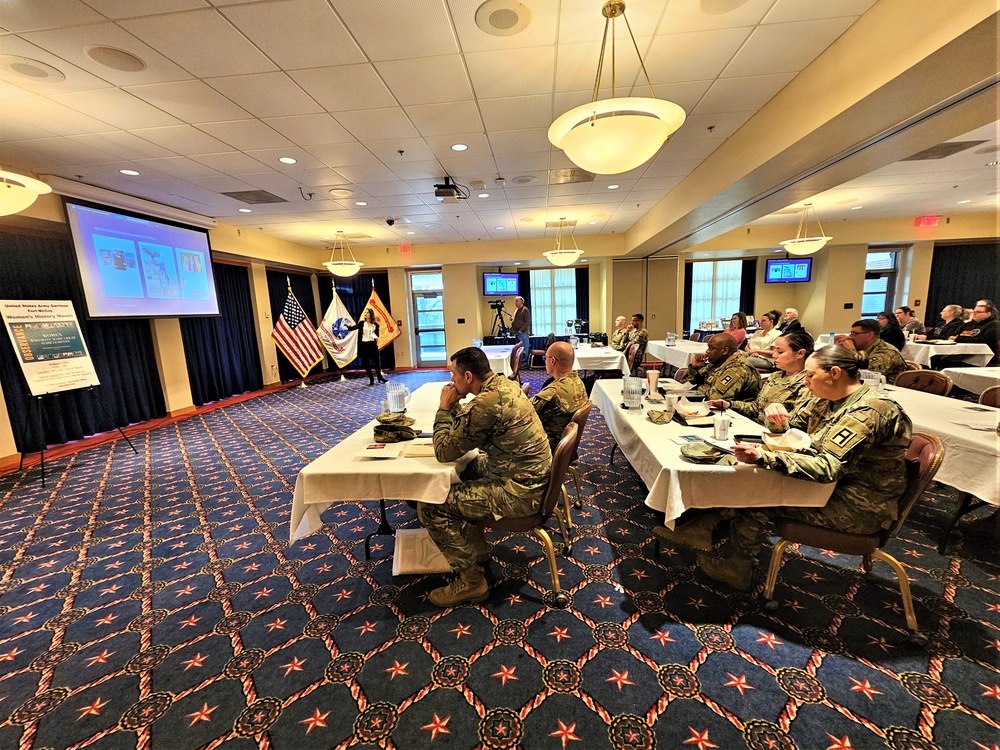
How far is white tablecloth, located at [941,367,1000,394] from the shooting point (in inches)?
155

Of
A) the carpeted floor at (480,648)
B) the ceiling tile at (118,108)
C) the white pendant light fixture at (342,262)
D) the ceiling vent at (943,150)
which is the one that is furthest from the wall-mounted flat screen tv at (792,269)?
the ceiling tile at (118,108)

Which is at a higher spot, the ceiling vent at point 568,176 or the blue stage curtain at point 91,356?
the ceiling vent at point 568,176

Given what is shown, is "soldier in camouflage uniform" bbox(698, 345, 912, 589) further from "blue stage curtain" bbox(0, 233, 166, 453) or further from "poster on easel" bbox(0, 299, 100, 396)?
"poster on easel" bbox(0, 299, 100, 396)

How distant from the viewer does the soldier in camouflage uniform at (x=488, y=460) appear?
6.34ft

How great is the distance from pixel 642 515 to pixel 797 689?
4.61ft

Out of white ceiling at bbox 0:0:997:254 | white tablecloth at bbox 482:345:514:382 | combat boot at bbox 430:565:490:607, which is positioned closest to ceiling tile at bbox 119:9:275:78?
white ceiling at bbox 0:0:997:254

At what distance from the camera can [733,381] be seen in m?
3.14

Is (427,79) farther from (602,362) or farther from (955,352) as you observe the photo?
(955,352)

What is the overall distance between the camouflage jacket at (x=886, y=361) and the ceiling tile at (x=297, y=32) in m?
5.29

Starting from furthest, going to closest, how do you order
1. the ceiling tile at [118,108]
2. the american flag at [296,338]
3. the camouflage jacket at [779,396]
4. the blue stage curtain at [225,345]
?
the american flag at [296,338], the blue stage curtain at [225,345], the ceiling tile at [118,108], the camouflage jacket at [779,396]

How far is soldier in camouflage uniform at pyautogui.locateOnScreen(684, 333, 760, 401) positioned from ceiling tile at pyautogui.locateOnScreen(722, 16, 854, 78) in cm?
197

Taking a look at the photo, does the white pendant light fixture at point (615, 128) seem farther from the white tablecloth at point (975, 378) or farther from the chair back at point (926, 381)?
the white tablecloth at point (975, 378)

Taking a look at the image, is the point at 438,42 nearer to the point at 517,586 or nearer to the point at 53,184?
the point at 517,586

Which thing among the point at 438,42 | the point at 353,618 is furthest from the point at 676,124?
the point at 353,618
